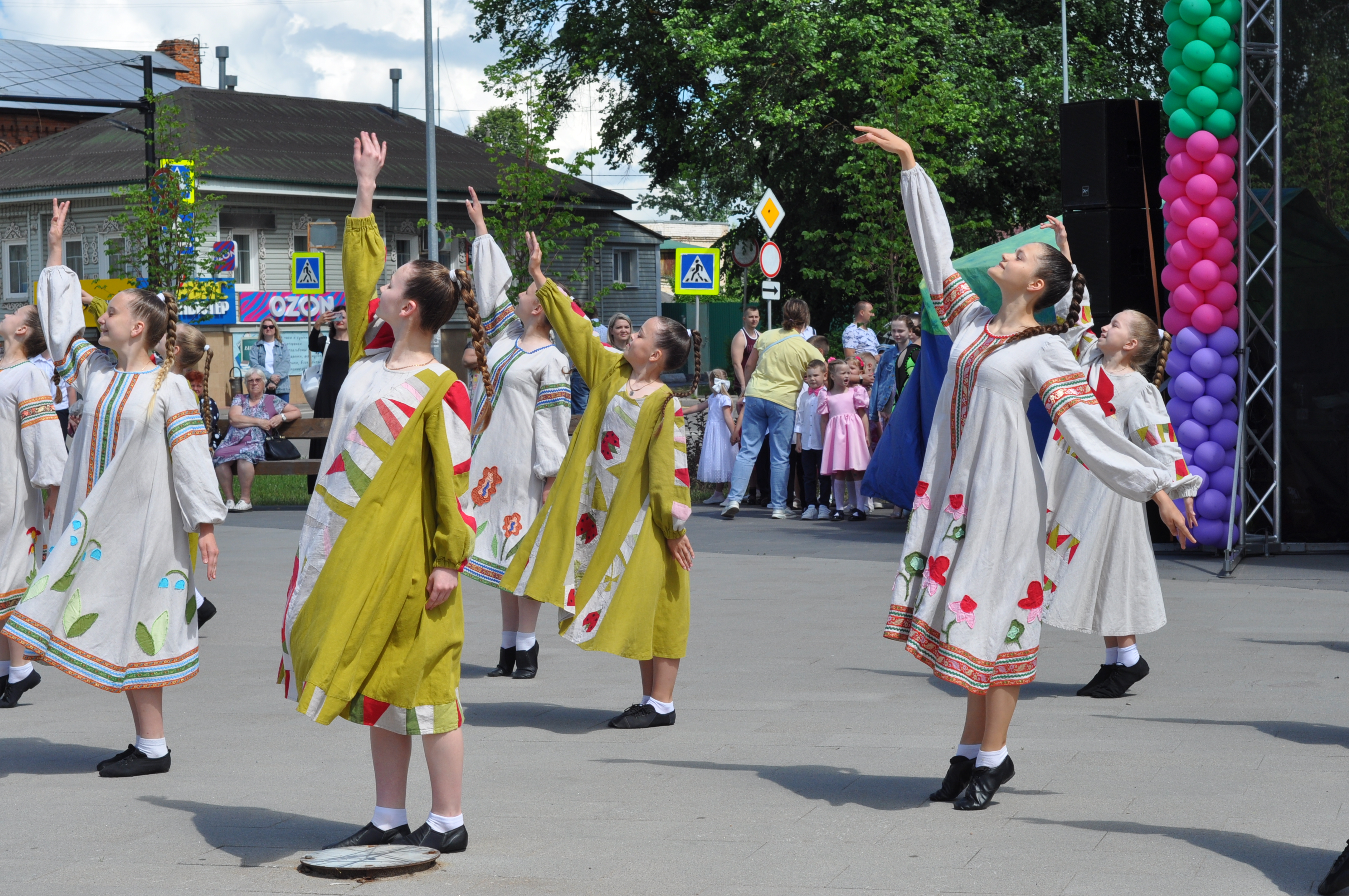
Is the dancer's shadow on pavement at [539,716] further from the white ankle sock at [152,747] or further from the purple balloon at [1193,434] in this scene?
the purple balloon at [1193,434]

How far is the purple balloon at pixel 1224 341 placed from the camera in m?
12.2

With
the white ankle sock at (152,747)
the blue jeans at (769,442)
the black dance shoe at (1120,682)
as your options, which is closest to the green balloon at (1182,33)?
the blue jeans at (769,442)

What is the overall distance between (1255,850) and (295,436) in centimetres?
1371

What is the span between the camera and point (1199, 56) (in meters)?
12.3

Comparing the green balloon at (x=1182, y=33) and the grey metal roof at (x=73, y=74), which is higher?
the grey metal roof at (x=73, y=74)

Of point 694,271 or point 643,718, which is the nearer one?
point 643,718

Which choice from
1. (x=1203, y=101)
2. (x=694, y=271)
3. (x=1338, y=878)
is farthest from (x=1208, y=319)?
(x=694, y=271)

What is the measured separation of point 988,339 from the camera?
5371 mm

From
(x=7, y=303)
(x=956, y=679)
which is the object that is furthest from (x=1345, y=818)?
(x=7, y=303)

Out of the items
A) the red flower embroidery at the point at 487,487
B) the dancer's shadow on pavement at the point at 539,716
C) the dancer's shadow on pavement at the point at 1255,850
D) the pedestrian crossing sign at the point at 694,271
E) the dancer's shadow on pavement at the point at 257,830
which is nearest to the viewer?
the dancer's shadow on pavement at the point at 1255,850

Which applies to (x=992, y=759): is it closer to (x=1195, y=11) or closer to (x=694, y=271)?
(x=1195, y=11)

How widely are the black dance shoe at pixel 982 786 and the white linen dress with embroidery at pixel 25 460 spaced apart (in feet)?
14.6

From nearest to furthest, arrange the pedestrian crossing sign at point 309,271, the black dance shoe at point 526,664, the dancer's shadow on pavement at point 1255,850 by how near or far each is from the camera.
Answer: the dancer's shadow on pavement at point 1255,850 → the black dance shoe at point 526,664 → the pedestrian crossing sign at point 309,271

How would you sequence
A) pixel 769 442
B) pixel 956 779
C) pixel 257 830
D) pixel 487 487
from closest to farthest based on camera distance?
1. pixel 257 830
2. pixel 956 779
3. pixel 487 487
4. pixel 769 442
